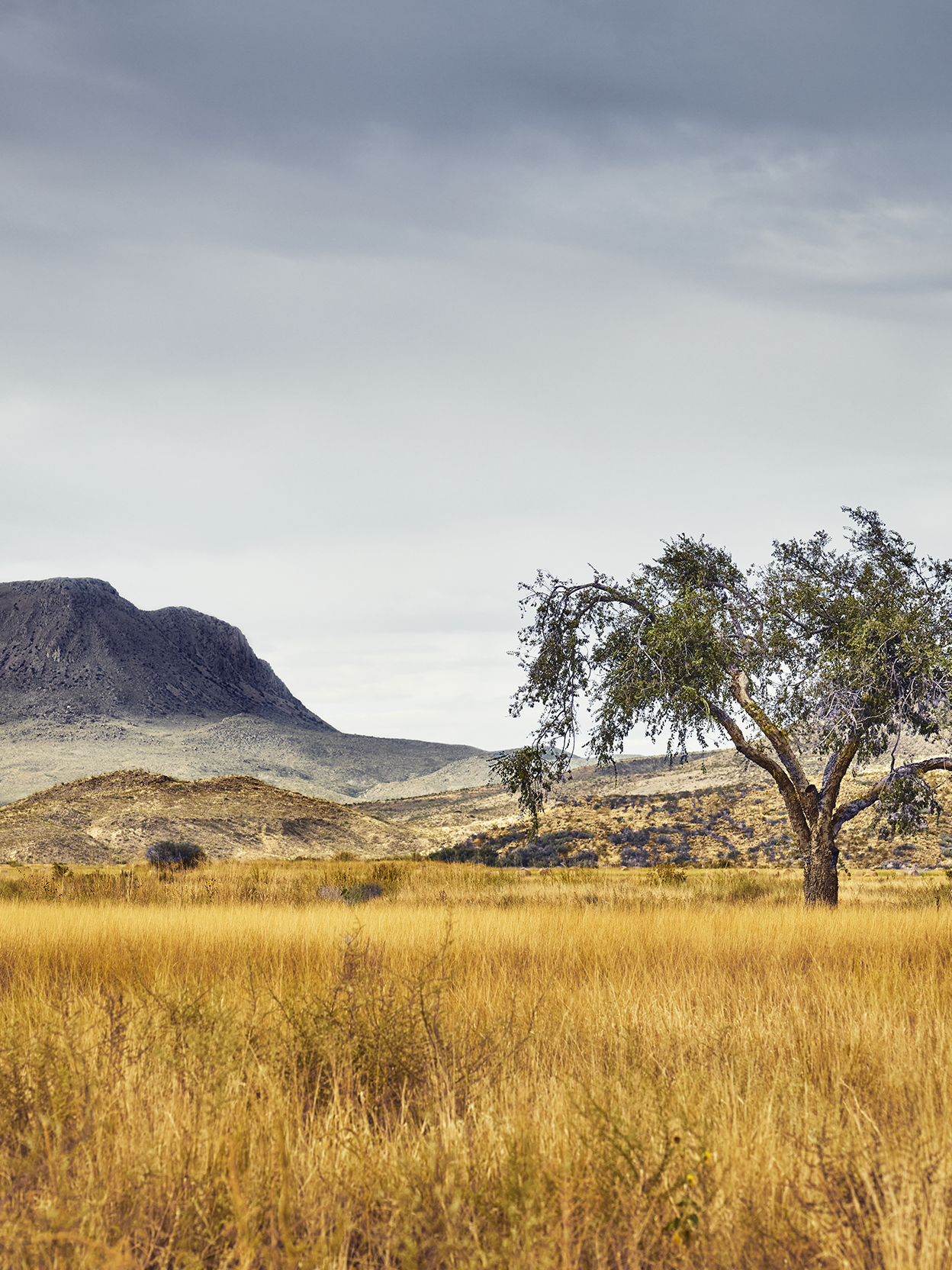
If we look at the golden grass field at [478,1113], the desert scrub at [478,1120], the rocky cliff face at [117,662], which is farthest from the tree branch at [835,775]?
A: the rocky cliff face at [117,662]

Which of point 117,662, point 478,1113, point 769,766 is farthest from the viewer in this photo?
point 117,662

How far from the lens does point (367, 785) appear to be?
14250cm

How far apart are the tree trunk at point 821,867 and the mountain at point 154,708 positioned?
10456cm

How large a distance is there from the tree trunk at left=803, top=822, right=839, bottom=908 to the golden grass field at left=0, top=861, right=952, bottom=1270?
274 inches

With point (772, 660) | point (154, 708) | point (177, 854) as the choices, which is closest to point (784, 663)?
point (772, 660)

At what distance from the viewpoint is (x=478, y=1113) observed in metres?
3.53

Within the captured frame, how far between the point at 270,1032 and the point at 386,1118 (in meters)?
1.56

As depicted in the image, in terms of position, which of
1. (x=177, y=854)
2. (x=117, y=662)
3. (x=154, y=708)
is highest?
(x=117, y=662)

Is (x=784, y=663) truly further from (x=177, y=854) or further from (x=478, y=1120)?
(x=177, y=854)

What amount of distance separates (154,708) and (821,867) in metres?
144

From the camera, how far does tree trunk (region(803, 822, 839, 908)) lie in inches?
574

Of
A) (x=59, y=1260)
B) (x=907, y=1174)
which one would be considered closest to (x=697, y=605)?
(x=907, y=1174)

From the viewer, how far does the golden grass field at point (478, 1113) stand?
249 cm

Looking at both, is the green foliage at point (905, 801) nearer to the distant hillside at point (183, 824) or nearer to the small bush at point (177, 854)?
the small bush at point (177, 854)
